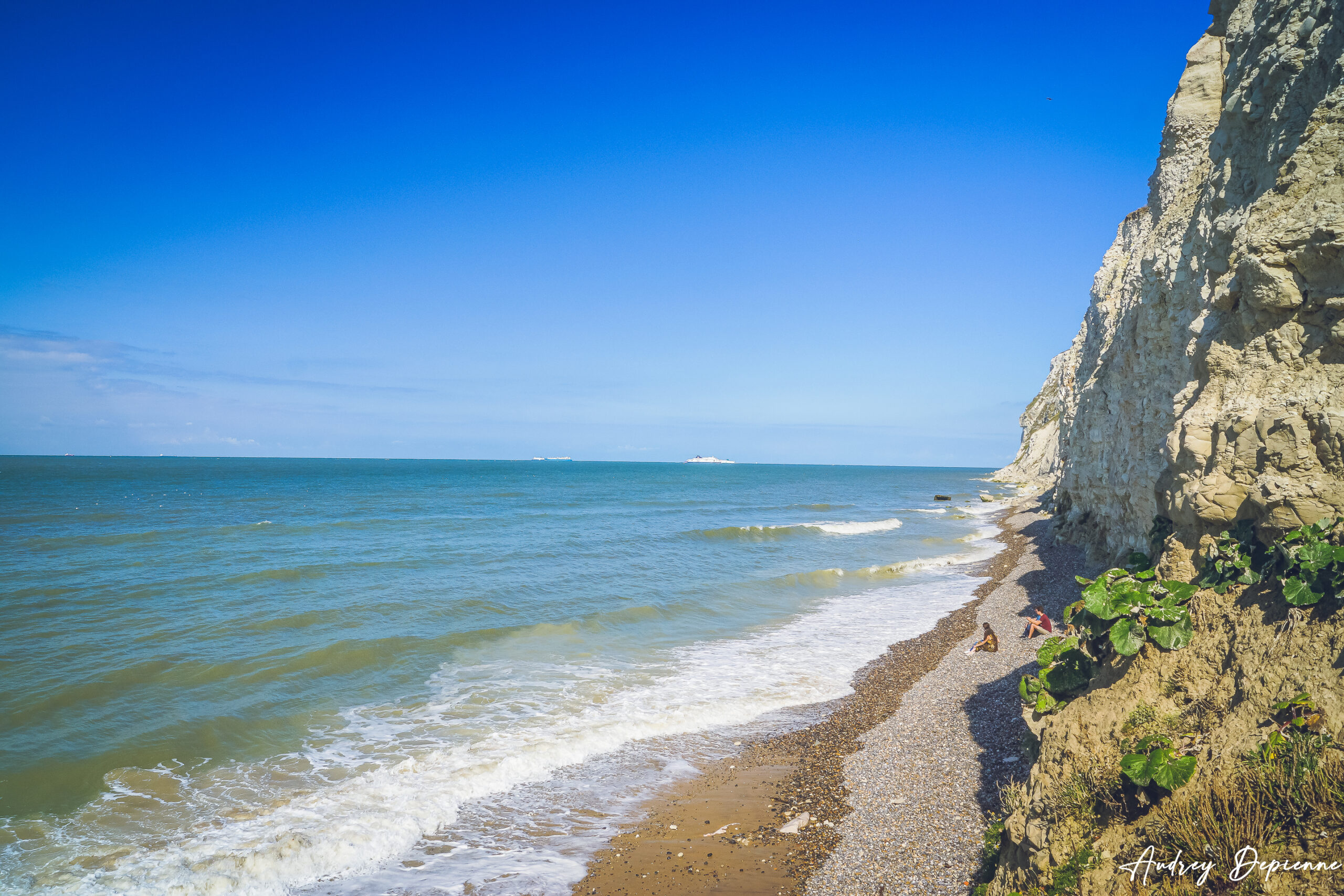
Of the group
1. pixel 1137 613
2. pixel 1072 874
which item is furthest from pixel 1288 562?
pixel 1072 874

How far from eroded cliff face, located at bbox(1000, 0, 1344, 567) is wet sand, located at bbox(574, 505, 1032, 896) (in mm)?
5274

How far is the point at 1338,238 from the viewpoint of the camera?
6.21m

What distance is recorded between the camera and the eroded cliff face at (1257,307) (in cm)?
607

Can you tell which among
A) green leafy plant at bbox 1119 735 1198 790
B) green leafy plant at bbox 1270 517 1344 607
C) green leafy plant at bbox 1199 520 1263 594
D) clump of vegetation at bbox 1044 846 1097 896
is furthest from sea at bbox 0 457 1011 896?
green leafy plant at bbox 1270 517 1344 607

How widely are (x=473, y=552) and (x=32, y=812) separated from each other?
70.1 ft

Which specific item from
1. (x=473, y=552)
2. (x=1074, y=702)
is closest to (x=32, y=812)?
(x=1074, y=702)

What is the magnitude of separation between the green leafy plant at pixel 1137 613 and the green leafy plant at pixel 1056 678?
1.12 feet

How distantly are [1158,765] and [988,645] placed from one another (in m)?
9.86

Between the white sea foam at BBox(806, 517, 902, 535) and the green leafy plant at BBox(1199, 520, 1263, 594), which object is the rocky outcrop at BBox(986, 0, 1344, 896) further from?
the white sea foam at BBox(806, 517, 902, 535)

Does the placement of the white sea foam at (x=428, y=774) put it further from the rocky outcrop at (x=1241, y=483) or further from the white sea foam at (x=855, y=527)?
the white sea foam at (x=855, y=527)

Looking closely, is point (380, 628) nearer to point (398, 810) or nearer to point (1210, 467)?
point (398, 810)

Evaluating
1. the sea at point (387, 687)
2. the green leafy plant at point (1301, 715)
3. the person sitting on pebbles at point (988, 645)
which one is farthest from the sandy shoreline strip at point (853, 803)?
the green leafy plant at point (1301, 715)

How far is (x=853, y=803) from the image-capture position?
8242 mm

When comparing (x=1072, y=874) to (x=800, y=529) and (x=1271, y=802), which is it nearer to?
(x=1271, y=802)
